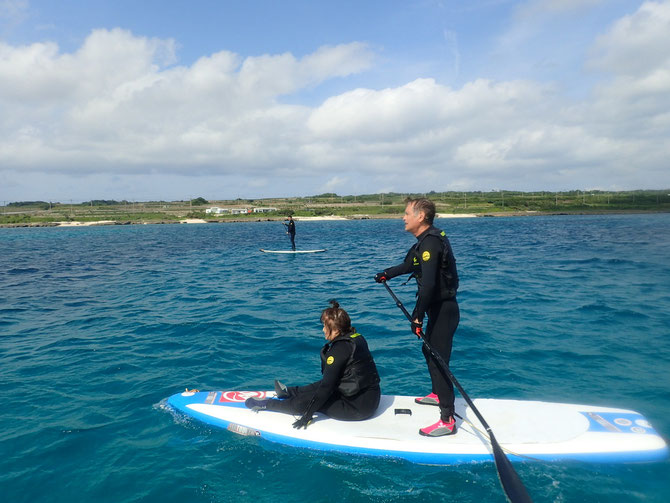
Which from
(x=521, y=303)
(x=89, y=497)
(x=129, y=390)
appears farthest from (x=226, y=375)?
(x=521, y=303)

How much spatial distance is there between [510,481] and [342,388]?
96.4 inches

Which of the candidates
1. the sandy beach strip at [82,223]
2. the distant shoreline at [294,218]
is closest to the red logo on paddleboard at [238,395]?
the distant shoreline at [294,218]

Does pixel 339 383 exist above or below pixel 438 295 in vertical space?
below

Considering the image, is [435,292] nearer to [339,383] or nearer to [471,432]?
[339,383]

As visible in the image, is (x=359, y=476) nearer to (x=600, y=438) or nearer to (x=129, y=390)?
(x=600, y=438)

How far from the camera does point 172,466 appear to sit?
5801 mm

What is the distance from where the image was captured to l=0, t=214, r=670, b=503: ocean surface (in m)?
5.35

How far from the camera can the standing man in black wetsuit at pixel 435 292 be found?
17.4ft

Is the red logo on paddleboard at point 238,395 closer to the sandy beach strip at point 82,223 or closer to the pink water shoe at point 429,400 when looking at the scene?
the pink water shoe at point 429,400

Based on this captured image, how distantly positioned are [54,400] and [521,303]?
14002 mm

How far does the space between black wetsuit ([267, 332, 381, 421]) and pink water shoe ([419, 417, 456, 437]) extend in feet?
2.76

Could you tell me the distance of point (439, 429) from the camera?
588cm

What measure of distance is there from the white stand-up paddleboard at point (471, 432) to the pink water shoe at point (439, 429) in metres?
0.07

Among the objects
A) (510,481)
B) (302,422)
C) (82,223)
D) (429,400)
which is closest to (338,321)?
(302,422)
